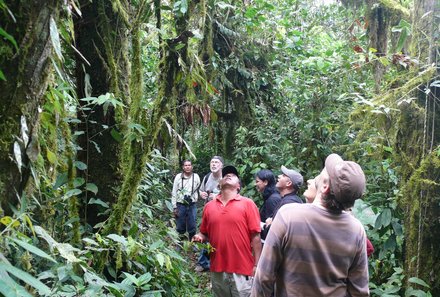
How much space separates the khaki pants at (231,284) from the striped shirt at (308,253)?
6.02ft

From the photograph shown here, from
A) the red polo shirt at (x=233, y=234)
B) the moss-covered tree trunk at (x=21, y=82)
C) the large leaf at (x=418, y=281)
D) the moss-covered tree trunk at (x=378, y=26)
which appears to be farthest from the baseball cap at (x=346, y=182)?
the moss-covered tree trunk at (x=378, y=26)

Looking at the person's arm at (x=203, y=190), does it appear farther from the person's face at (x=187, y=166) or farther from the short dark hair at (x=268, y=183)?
the short dark hair at (x=268, y=183)

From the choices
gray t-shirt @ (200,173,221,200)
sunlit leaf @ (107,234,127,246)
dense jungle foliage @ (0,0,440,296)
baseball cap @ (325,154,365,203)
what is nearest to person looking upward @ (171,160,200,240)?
gray t-shirt @ (200,173,221,200)

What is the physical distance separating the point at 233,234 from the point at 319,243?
1.98m

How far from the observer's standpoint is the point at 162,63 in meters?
3.33

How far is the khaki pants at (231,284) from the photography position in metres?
4.08

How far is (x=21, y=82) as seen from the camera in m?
1.49

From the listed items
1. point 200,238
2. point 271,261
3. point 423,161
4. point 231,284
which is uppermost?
point 423,161

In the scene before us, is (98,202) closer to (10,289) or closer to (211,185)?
(10,289)

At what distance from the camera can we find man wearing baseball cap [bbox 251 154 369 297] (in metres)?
2.20

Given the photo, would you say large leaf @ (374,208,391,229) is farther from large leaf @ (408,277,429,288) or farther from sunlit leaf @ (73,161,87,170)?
sunlit leaf @ (73,161,87,170)

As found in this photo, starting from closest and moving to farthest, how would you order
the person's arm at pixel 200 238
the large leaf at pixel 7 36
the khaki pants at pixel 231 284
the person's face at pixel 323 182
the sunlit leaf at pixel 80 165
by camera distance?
1. the large leaf at pixel 7 36
2. the person's face at pixel 323 182
3. the sunlit leaf at pixel 80 165
4. the khaki pants at pixel 231 284
5. the person's arm at pixel 200 238

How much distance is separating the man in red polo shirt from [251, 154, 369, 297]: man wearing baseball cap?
1.80 meters

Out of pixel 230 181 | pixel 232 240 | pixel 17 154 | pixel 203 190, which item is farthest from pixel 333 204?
pixel 203 190
